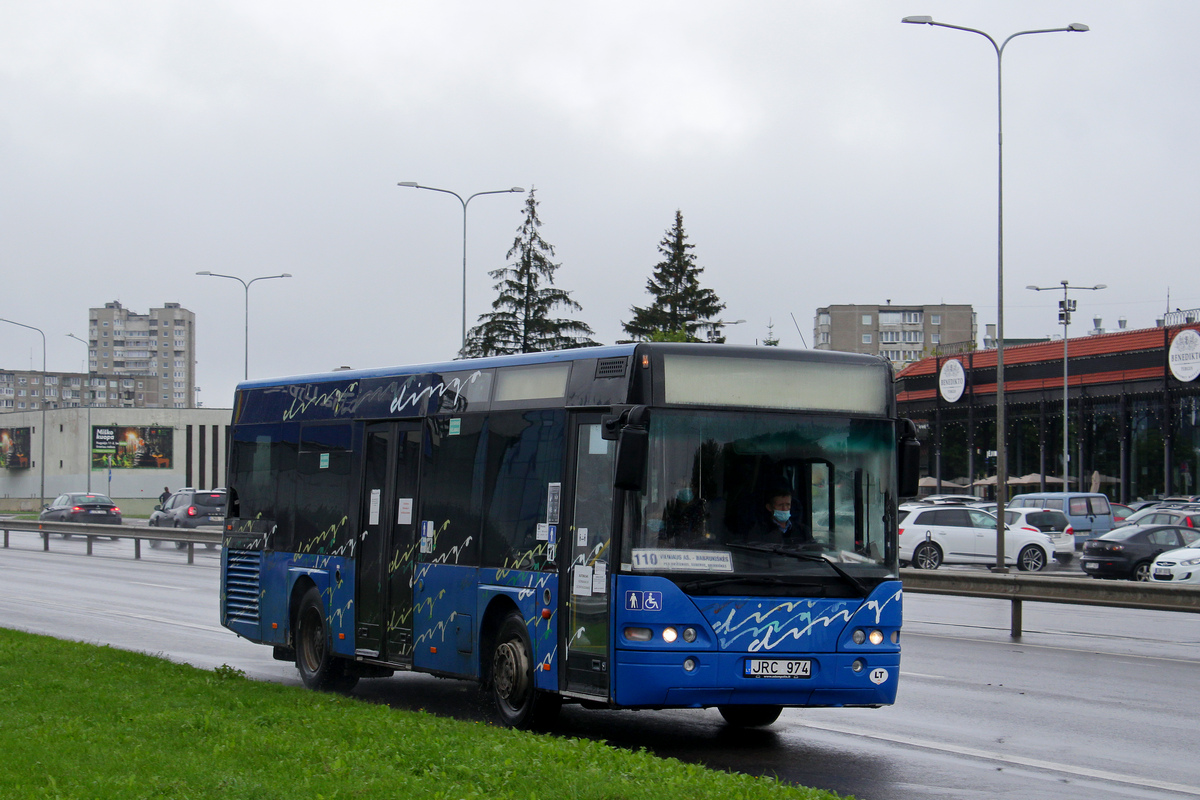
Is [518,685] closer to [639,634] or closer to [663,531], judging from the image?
[639,634]

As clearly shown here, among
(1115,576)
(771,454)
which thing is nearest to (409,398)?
(771,454)

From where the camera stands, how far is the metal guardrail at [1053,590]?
675 inches

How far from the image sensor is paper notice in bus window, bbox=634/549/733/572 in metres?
9.18

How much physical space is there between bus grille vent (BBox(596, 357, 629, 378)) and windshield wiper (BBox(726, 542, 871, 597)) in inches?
51.3

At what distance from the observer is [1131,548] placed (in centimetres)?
3150

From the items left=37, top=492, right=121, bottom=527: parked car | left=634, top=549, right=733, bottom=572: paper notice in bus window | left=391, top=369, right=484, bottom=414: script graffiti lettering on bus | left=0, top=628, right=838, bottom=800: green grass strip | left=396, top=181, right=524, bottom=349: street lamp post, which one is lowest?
left=37, top=492, right=121, bottom=527: parked car

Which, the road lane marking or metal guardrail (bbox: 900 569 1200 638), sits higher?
metal guardrail (bbox: 900 569 1200 638)

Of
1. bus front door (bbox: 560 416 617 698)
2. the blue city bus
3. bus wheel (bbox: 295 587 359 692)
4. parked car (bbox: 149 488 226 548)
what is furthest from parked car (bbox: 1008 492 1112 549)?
bus front door (bbox: 560 416 617 698)

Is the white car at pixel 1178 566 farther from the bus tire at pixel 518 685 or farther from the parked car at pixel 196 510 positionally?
the parked car at pixel 196 510

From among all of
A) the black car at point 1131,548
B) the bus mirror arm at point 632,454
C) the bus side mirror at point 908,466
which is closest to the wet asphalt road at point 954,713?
the bus side mirror at point 908,466

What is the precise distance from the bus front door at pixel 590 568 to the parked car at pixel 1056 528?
31.2m

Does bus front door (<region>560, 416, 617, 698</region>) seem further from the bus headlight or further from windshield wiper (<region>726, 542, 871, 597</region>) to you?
windshield wiper (<region>726, 542, 871, 597</region>)

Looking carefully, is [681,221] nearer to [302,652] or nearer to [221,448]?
[221,448]

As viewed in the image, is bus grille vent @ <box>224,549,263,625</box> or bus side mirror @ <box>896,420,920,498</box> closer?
bus side mirror @ <box>896,420,920,498</box>
